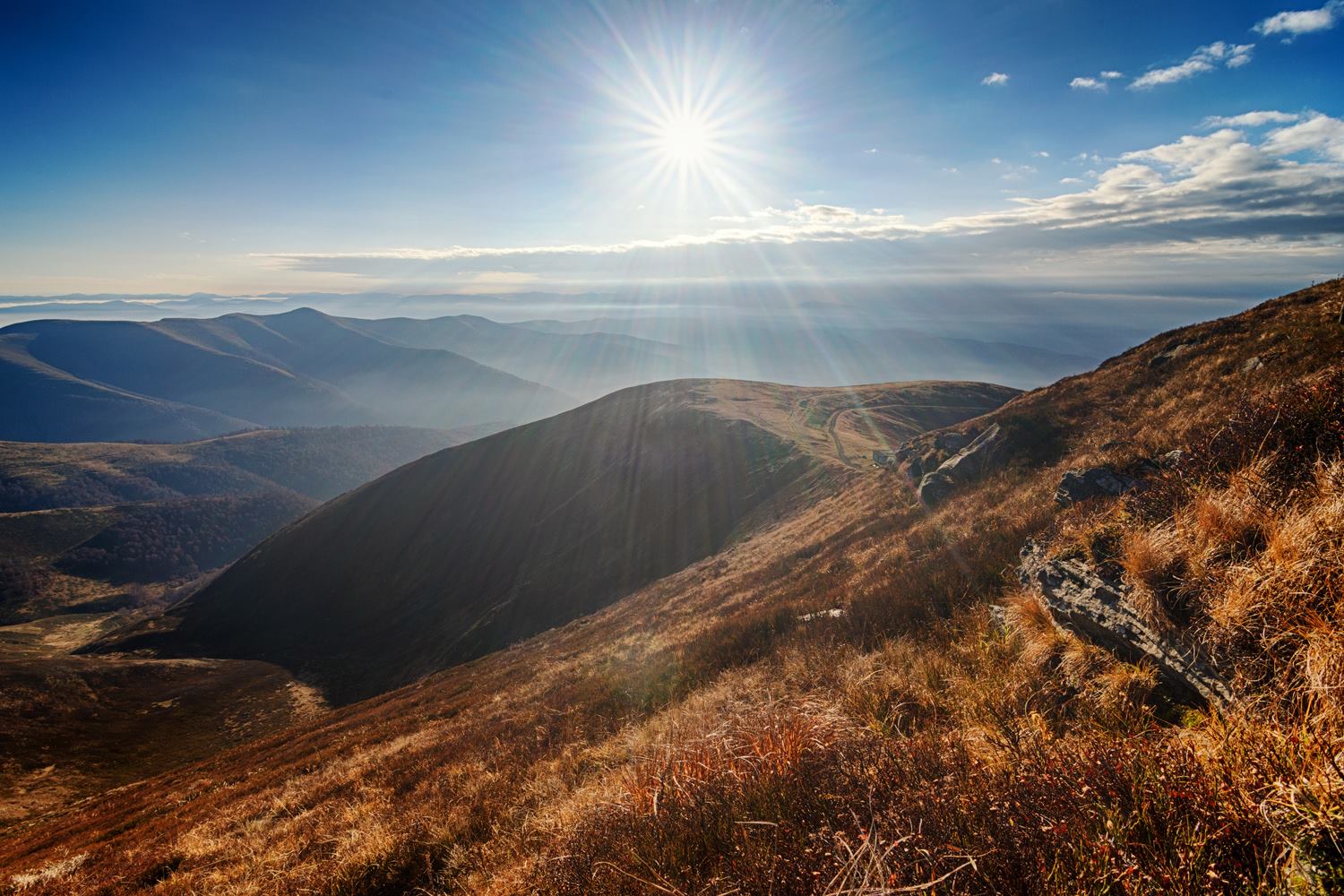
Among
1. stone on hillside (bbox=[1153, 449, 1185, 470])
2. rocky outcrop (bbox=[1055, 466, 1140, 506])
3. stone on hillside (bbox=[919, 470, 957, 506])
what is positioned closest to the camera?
stone on hillside (bbox=[1153, 449, 1185, 470])

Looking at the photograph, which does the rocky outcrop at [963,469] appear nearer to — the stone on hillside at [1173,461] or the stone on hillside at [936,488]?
the stone on hillside at [936,488]

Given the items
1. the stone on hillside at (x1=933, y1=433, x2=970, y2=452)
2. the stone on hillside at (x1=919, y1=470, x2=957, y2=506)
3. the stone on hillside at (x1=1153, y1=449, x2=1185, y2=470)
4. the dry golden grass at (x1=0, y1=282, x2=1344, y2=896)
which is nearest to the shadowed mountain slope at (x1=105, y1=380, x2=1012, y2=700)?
the stone on hillside at (x1=933, y1=433, x2=970, y2=452)

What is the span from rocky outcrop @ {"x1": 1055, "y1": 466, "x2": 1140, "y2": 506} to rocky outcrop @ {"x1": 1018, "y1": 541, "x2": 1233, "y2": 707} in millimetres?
3757

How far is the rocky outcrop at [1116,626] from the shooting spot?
4.27m

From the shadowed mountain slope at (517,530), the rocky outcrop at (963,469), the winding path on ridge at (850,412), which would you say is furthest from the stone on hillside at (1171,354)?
the winding path on ridge at (850,412)

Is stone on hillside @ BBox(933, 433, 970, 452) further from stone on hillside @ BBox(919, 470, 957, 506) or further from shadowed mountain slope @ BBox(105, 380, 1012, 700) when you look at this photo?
shadowed mountain slope @ BBox(105, 380, 1012, 700)

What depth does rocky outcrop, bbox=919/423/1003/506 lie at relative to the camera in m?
22.8

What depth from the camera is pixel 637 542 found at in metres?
58.2

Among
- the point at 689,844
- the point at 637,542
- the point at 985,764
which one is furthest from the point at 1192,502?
the point at 637,542

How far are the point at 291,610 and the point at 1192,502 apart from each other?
117 meters

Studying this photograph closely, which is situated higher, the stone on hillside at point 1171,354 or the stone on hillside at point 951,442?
the stone on hillside at point 1171,354

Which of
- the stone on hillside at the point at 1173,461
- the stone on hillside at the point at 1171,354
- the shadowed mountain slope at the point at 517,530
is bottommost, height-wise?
the shadowed mountain slope at the point at 517,530

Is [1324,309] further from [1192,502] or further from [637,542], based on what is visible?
[637,542]

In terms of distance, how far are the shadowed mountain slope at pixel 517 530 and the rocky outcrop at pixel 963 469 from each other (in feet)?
71.8
